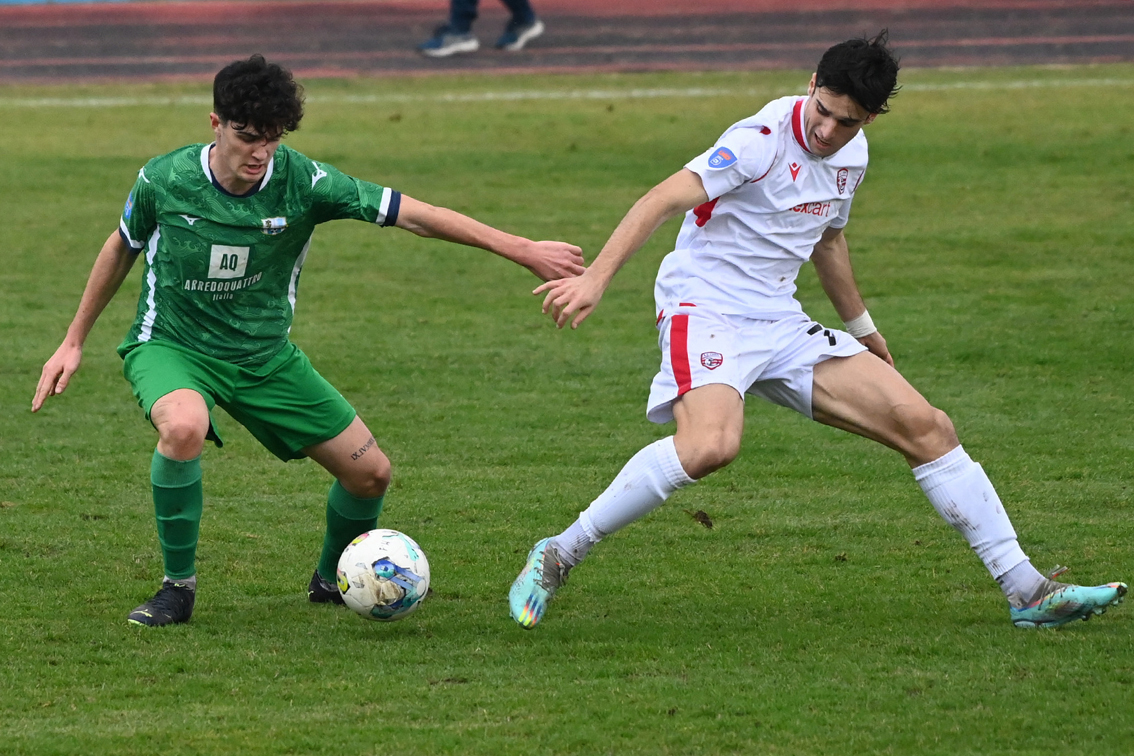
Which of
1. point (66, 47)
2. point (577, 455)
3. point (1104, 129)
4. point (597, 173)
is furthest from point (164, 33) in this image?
point (577, 455)

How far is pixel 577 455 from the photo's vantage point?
704 centimetres

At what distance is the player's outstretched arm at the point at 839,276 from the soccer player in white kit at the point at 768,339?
0.18 metres

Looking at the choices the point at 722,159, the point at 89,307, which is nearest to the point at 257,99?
the point at 89,307

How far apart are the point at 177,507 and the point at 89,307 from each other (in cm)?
70

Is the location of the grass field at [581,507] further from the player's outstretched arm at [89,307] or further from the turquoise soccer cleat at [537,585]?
the player's outstretched arm at [89,307]

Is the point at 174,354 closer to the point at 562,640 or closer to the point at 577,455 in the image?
the point at 562,640

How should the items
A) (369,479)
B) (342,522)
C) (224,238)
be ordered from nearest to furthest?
(224,238)
(369,479)
(342,522)

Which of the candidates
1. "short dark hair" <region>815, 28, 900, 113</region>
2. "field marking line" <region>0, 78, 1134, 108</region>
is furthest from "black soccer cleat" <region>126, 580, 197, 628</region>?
"field marking line" <region>0, 78, 1134, 108</region>

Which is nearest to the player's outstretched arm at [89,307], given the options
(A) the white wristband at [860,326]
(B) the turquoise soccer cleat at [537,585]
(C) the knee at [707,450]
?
(B) the turquoise soccer cleat at [537,585]

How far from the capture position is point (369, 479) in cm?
501

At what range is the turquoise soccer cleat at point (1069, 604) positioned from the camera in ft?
14.9

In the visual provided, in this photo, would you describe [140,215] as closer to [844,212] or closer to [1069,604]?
[844,212]

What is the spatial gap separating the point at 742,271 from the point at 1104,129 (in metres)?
11.1

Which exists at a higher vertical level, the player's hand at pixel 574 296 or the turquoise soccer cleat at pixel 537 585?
the player's hand at pixel 574 296
